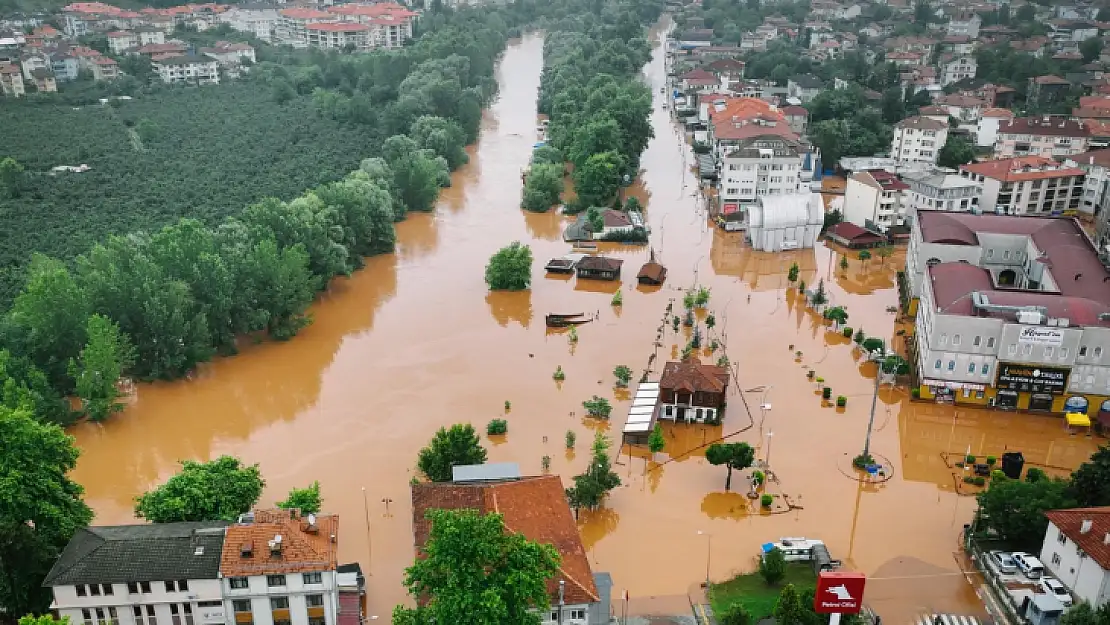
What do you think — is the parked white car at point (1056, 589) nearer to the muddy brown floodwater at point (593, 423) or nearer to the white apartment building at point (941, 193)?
the muddy brown floodwater at point (593, 423)

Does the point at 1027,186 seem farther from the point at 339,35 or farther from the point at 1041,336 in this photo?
the point at 339,35

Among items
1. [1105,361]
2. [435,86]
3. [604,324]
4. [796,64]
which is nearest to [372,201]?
[604,324]

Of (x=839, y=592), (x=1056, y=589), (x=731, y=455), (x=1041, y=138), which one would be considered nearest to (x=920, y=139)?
(x=1041, y=138)

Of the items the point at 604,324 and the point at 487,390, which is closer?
the point at 487,390

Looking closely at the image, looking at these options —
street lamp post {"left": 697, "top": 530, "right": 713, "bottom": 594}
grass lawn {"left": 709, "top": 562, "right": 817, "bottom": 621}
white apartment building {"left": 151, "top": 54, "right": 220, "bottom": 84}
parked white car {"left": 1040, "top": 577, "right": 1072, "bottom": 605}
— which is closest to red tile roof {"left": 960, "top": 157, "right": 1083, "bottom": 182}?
parked white car {"left": 1040, "top": 577, "right": 1072, "bottom": 605}

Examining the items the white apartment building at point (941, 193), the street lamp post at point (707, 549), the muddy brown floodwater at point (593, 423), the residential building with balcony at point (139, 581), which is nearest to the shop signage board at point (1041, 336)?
the muddy brown floodwater at point (593, 423)

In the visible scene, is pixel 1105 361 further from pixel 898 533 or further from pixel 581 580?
pixel 581 580
